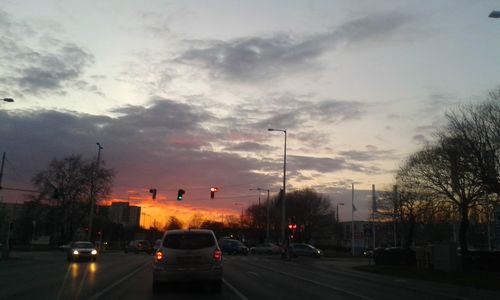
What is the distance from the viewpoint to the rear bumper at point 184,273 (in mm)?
14492

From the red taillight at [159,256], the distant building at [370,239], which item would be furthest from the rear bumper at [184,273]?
the distant building at [370,239]

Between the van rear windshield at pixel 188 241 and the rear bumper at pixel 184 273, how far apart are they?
0.70m

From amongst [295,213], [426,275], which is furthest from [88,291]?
[295,213]

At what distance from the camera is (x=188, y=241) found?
15.1 m

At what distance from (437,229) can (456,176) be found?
5679 centimetres

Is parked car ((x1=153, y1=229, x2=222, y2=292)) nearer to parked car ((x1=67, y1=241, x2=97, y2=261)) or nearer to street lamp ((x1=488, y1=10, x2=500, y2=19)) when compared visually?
street lamp ((x1=488, y1=10, x2=500, y2=19))

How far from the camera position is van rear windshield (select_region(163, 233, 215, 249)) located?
15.0m

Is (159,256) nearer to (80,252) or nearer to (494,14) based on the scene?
(494,14)

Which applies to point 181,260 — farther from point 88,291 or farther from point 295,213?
point 295,213

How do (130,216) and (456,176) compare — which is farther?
(130,216)

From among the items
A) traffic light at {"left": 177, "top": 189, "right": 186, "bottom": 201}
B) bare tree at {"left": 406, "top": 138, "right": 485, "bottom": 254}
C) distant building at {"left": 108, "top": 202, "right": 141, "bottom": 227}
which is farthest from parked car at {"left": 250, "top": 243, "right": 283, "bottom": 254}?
distant building at {"left": 108, "top": 202, "right": 141, "bottom": 227}

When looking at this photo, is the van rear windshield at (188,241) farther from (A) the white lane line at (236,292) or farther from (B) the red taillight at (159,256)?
(A) the white lane line at (236,292)

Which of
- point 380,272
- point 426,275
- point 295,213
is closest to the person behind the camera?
point 426,275

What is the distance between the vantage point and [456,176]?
33062mm
